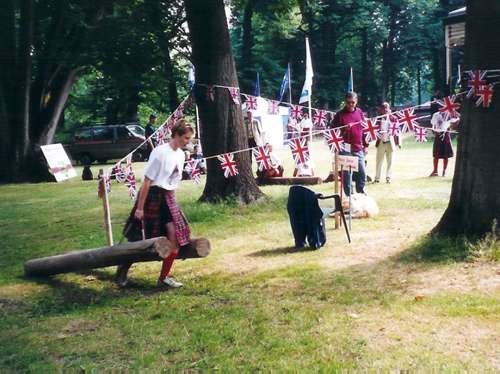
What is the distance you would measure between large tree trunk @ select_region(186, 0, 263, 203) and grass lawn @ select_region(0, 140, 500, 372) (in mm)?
2048

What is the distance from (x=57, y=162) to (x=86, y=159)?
7479mm

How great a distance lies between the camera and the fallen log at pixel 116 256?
20.6 feet

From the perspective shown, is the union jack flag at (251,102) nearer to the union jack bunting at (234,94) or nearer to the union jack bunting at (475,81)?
the union jack bunting at (234,94)

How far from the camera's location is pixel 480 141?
22.3 feet

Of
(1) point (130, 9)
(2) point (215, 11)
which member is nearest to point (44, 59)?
(1) point (130, 9)

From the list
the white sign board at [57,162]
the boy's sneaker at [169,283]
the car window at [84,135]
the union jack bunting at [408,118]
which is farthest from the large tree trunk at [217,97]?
the car window at [84,135]

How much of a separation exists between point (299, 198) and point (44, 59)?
16466mm

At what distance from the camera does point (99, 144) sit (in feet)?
95.2

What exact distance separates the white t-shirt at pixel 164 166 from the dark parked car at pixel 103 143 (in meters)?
22.8

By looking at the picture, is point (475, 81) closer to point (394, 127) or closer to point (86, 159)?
point (394, 127)

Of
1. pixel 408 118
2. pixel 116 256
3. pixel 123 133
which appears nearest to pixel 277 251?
pixel 116 256

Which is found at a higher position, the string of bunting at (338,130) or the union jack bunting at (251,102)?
the union jack bunting at (251,102)

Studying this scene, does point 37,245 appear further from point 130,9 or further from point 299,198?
point 130,9

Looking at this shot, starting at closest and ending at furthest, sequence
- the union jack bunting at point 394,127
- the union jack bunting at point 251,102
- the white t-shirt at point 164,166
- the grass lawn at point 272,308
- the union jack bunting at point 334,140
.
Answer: the grass lawn at point 272,308 → the white t-shirt at point 164,166 → the union jack bunting at point 394,127 → the union jack bunting at point 334,140 → the union jack bunting at point 251,102
